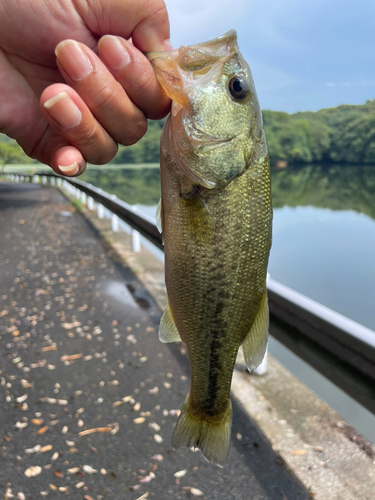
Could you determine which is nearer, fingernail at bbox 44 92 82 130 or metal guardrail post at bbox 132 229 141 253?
fingernail at bbox 44 92 82 130

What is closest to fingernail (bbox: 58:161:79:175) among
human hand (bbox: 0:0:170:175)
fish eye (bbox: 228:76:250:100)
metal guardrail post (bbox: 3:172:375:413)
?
human hand (bbox: 0:0:170:175)

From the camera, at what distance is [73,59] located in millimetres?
1358

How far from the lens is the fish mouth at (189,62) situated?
1.45 m

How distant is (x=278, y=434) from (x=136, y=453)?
135 cm

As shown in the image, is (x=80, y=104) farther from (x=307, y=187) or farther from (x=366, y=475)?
(x=307, y=187)

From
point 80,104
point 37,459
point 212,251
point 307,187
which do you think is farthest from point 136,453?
point 307,187

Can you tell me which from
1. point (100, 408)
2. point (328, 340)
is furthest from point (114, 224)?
point (328, 340)

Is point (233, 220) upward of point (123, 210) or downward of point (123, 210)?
upward

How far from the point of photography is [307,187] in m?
54.8

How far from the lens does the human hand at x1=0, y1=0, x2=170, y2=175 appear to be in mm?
1424

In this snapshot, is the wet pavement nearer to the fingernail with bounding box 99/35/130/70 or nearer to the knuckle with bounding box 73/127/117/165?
the knuckle with bounding box 73/127/117/165

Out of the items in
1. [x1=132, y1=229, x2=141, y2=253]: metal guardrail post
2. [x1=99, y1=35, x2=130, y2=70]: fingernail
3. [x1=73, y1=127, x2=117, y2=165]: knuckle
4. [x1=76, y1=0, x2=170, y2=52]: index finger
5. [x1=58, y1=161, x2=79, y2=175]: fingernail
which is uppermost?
[x1=76, y1=0, x2=170, y2=52]: index finger

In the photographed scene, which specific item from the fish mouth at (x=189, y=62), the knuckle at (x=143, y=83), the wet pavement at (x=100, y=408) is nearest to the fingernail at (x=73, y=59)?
the knuckle at (x=143, y=83)

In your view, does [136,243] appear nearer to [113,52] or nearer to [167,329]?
[167,329]
